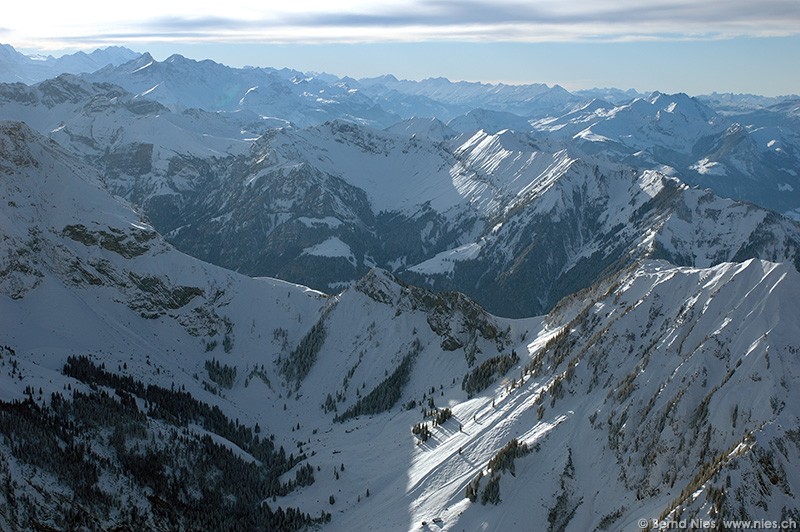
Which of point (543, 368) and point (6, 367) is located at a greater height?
point (6, 367)

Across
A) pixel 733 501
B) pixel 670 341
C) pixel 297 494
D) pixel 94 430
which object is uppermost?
pixel 94 430

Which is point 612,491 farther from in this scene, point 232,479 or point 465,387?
point 232,479

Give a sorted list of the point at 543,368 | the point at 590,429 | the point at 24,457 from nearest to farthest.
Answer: the point at 24,457, the point at 590,429, the point at 543,368

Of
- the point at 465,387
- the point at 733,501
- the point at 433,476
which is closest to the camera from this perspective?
the point at 733,501

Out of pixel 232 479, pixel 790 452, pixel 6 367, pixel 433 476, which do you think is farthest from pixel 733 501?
pixel 6 367

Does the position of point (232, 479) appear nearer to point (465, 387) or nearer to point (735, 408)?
point (465, 387)

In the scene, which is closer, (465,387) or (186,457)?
(186,457)

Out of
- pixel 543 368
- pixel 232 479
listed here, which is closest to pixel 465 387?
pixel 543 368

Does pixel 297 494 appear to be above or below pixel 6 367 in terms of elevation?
below

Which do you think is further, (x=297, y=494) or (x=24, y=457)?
(x=297, y=494)
